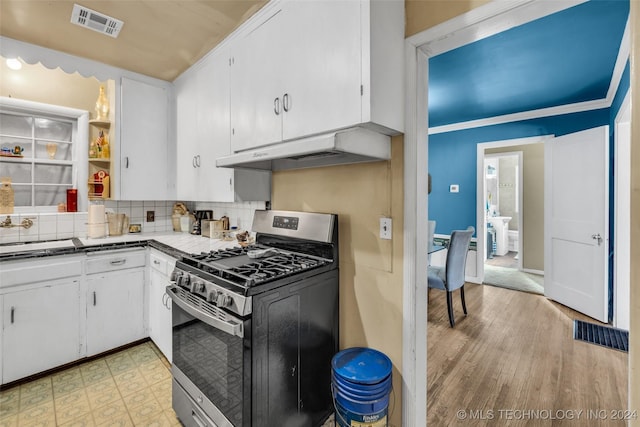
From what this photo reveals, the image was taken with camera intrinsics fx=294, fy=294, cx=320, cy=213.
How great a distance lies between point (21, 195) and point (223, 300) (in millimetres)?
2613

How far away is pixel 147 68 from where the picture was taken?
2.63 meters

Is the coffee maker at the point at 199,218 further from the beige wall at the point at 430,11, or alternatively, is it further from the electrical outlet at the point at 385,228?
the beige wall at the point at 430,11

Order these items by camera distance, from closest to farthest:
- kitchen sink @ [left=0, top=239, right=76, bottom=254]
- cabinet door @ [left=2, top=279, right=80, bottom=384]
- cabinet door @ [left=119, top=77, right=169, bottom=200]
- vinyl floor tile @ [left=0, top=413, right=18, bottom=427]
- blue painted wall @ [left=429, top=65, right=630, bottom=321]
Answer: vinyl floor tile @ [left=0, top=413, right=18, bottom=427], cabinet door @ [left=2, top=279, right=80, bottom=384], kitchen sink @ [left=0, top=239, right=76, bottom=254], cabinet door @ [left=119, top=77, right=169, bottom=200], blue painted wall @ [left=429, top=65, right=630, bottom=321]

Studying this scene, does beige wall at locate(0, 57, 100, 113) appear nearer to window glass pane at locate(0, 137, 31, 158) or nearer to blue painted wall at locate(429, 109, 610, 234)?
window glass pane at locate(0, 137, 31, 158)

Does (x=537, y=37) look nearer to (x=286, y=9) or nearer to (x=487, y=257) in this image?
(x=286, y=9)

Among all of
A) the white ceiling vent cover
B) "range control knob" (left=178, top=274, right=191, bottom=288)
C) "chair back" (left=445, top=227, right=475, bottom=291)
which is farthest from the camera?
"chair back" (left=445, top=227, right=475, bottom=291)

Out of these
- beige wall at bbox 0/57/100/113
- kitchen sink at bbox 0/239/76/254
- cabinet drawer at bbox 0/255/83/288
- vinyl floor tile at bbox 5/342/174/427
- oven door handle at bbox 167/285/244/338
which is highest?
beige wall at bbox 0/57/100/113

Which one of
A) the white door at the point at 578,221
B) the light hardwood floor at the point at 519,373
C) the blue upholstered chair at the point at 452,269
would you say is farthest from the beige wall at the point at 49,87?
the white door at the point at 578,221

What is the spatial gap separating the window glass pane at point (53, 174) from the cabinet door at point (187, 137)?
1.08 meters

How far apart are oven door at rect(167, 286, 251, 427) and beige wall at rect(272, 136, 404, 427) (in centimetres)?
70

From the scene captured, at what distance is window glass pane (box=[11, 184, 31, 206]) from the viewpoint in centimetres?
257

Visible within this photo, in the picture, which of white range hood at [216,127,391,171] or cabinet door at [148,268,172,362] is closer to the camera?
white range hood at [216,127,391,171]

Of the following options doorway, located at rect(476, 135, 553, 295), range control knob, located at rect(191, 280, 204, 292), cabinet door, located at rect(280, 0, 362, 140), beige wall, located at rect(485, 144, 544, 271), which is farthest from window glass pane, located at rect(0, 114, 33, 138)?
beige wall, located at rect(485, 144, 544, 271)

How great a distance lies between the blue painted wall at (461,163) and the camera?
3.98 meters
